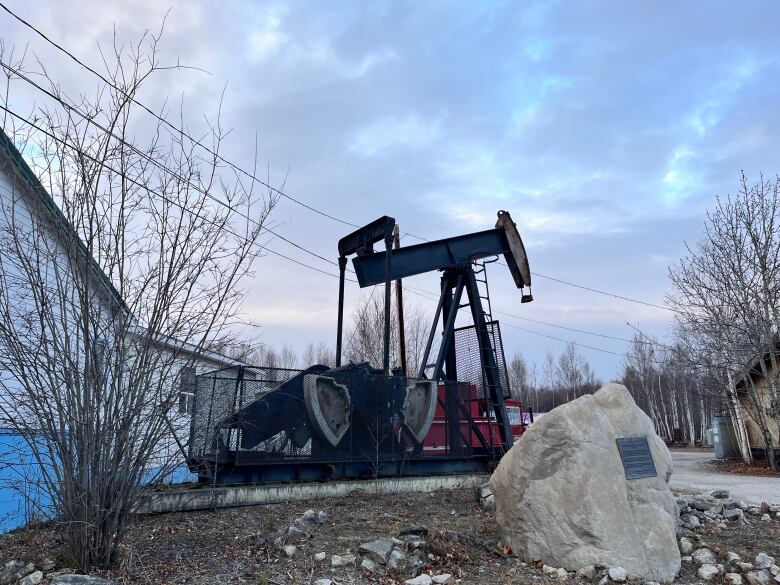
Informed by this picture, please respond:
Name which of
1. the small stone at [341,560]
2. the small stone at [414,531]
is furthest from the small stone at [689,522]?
the small stone at [341,560]

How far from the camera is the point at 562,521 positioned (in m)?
5.88

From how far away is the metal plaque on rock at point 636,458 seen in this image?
619 centimetres

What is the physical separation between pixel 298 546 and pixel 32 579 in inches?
87.4

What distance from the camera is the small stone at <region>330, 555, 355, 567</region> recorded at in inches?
215

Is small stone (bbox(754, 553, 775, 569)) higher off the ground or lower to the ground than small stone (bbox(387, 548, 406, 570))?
lower

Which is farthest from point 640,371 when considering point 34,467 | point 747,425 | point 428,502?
point 34,467

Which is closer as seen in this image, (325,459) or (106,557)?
(106,557)

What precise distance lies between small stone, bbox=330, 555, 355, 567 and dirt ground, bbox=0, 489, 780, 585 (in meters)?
0.05

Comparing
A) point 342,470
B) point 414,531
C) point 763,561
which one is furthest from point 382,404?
point 763,561

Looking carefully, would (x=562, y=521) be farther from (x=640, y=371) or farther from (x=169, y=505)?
(x=640, y=371)

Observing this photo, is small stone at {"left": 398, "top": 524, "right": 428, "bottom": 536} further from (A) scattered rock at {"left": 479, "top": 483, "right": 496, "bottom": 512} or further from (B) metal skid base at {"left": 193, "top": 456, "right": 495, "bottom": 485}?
(A) scattered rock at {"left": 479, "top": 483, "right": 496, "bottom": 512}

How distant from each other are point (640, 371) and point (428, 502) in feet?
169

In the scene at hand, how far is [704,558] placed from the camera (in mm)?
6254

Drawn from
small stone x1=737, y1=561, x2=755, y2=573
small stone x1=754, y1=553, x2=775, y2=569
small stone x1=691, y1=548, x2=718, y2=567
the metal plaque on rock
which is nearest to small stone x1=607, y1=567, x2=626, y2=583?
the metal plaque on rock
